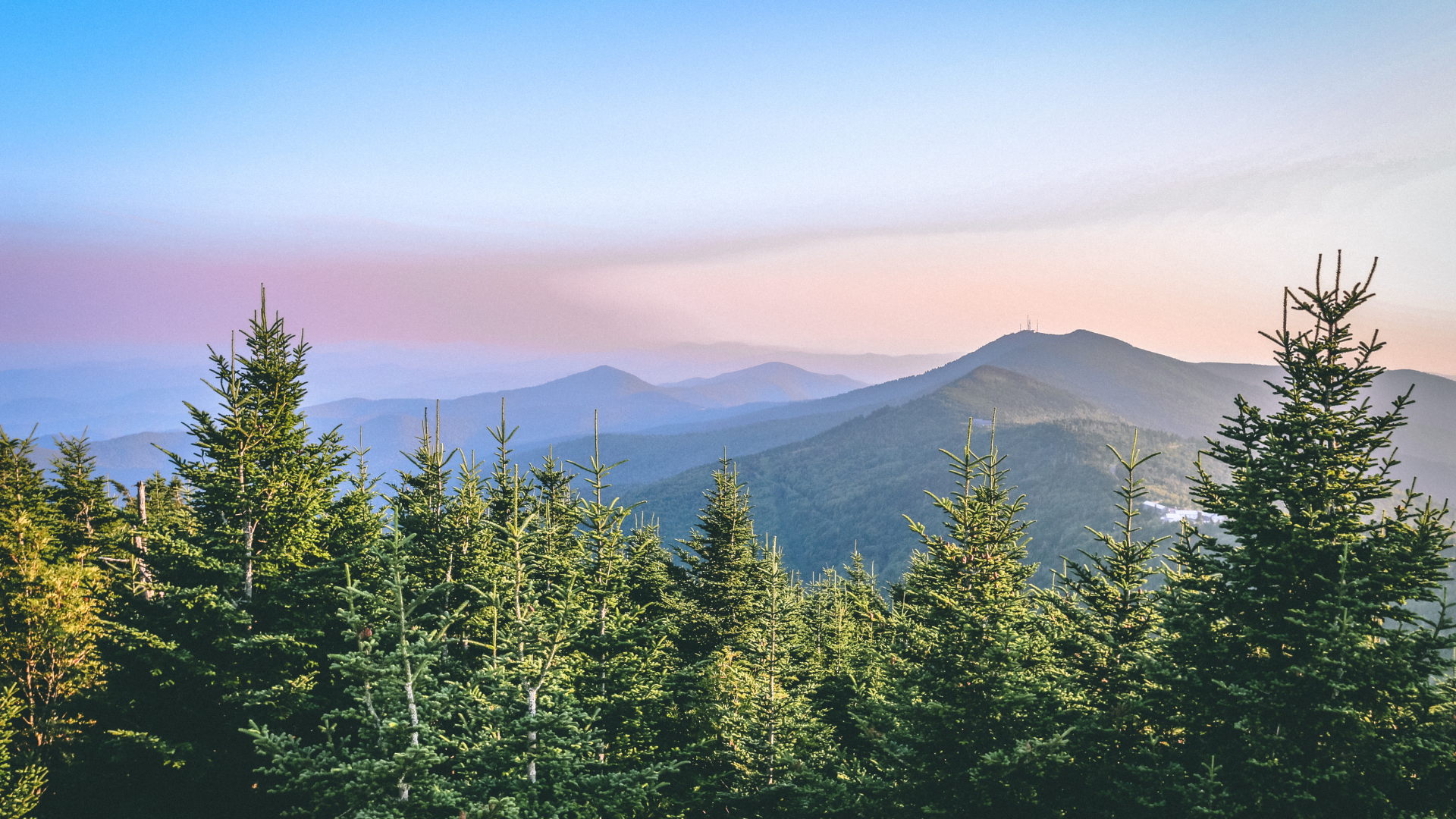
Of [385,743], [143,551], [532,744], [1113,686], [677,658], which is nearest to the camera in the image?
[385,743]

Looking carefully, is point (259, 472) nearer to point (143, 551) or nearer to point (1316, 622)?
point (143, 551)

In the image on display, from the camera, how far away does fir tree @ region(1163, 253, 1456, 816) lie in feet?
30.7

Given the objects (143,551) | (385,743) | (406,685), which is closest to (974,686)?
(406,685)

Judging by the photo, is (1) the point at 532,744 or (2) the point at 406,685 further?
(1) the point at 532,744

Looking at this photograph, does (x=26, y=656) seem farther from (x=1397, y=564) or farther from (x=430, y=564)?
(x=1397, y=564)

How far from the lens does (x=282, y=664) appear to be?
14789 millimetres

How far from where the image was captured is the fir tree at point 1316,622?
30.7ft

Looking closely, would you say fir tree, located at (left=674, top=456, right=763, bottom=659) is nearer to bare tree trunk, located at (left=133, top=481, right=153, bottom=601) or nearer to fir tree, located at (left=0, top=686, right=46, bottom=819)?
bare tree trunk, located at (left=133, top=481, right=153, bottom=601)

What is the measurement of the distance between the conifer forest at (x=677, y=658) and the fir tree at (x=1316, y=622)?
0.18 ft

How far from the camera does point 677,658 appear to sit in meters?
20.7

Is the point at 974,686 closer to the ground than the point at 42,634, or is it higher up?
higher up

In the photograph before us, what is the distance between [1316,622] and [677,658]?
15979 millimetres

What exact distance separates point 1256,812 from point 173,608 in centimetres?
2129

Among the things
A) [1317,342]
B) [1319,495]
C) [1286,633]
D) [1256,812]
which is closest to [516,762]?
[1256,812]
